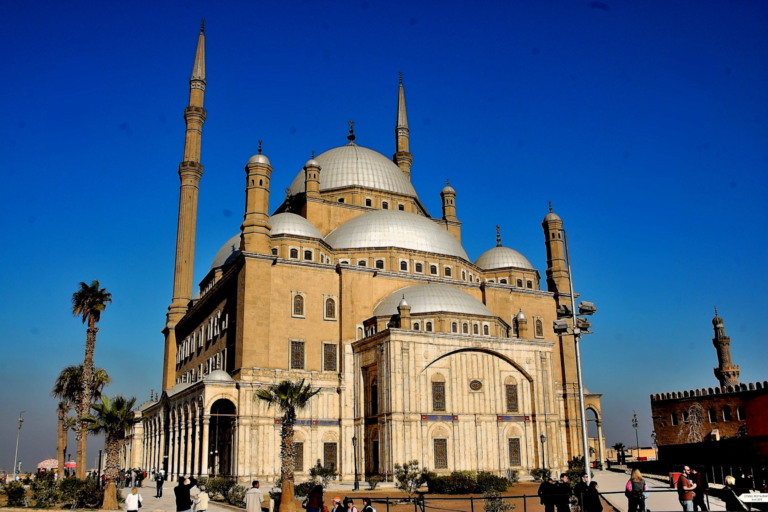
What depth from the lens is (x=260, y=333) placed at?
36.4 m

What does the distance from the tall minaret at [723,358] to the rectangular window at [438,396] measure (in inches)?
1541

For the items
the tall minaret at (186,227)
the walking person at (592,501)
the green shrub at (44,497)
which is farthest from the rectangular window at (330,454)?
the walking person at (592,501)

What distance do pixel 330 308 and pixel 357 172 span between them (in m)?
15.5

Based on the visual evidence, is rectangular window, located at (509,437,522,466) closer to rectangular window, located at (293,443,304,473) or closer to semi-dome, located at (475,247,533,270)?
rectangular window, located at (293,443,304,473)

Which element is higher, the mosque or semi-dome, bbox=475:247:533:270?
semi-dome, bbox=475:247:533:270

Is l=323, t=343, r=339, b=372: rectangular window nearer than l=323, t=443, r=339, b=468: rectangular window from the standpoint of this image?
No

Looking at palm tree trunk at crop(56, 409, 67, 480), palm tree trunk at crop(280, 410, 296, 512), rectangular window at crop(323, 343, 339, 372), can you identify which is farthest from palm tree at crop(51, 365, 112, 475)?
palm tree trunk at crop(280, 410, 296, 512)

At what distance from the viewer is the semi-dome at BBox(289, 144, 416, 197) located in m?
51.6

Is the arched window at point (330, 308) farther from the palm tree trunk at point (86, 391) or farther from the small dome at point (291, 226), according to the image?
the palm tree trunk at point (86, 391)

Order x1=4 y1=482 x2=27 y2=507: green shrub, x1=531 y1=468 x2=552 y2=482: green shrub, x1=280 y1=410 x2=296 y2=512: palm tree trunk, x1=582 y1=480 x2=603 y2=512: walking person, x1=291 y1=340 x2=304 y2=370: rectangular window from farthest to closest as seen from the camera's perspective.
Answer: x1=291 y1=340 x2=304 y2=370: rectangular window
x1=531 y1=468 x2=552 y2=482: green shrub
x1=4 y1=482 x2=27 y2=507: green shrub
x1=280 y1=410 x2=296 y2=512: palm tree trunk
x1=582 y1=480 x2=603 y2=512: walking person

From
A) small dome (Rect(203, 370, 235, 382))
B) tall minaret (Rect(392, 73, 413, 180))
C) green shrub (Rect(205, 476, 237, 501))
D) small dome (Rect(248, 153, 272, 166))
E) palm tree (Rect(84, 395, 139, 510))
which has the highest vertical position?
tall minaret (Rect(392, 73, 413, 180))

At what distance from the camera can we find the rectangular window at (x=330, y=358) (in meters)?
38.4

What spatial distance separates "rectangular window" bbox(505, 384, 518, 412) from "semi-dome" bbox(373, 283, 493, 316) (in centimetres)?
458

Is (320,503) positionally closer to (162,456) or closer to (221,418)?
(221,418)
